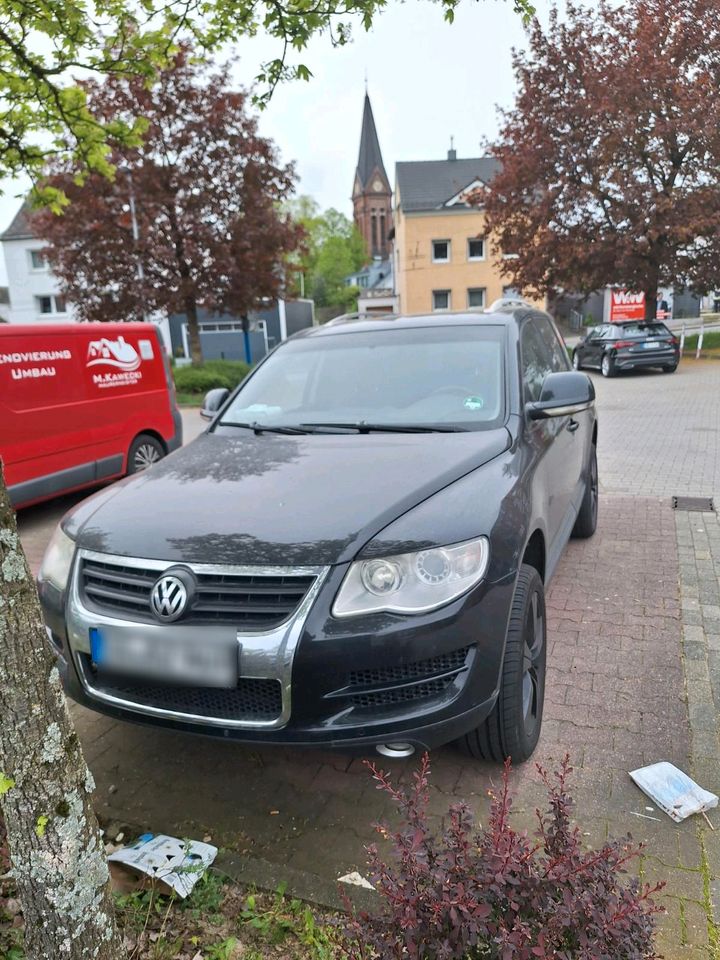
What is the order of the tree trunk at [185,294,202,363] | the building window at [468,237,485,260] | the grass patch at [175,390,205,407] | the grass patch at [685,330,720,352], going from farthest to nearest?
1. the building window at [468,237,485,260]
2. the grass patch at [685,330,720,352]
3. the tree trunk at [185,294,202,363]
4. the grass patch at [175,390,205,407]

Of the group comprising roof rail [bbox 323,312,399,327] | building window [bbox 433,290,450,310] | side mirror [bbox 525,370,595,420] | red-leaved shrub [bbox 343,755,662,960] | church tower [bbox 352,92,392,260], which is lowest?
red-leaved shrub [bbox 343,755,662,960]

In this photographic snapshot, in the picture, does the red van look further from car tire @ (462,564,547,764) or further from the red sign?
the red sign

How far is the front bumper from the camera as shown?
2.25m

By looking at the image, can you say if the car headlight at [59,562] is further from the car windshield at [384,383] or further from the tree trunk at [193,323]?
the tree trunk at [193,323]

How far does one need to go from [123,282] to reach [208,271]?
2539 millimetres

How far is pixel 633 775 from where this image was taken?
2777 millimetres

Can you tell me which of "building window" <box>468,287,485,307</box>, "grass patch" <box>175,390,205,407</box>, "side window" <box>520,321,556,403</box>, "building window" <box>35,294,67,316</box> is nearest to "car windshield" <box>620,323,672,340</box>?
"grass patch" <box>175,390,205,407</box>

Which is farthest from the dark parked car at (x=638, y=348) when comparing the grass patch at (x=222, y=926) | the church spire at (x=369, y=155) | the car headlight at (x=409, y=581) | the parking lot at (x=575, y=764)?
the church spire at (x=369, y=155)

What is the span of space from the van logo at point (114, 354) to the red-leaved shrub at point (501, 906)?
7109mm

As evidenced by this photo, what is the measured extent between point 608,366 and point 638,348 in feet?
3.06

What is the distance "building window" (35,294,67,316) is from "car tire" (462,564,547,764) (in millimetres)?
39599

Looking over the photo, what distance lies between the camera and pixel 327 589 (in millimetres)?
2291

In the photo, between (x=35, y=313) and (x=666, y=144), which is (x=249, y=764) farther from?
(x=35, y=313)

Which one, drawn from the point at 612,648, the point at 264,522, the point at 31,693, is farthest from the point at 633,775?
the point at 31,693
